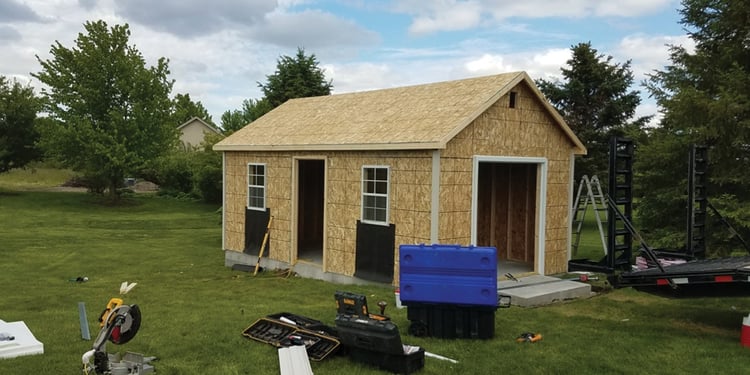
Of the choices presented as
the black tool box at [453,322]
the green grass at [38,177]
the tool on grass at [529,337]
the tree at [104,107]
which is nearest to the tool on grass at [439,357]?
the black tool box at [453,322]

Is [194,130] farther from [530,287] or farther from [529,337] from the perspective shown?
[529,337]

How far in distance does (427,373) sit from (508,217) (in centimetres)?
893

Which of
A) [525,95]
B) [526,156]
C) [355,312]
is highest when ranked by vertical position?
[525,95]

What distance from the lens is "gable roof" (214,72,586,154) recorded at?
11695 mm

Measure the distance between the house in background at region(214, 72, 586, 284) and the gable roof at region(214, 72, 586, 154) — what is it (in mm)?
39

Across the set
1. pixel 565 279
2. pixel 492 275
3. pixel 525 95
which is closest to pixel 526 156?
pixel 525 95

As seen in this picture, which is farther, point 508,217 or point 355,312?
point 508,217

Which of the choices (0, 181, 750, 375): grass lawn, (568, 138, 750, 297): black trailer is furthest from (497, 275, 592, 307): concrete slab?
(568, 138, 750, 297): black trailer

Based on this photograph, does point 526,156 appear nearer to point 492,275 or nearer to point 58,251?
point 492,275

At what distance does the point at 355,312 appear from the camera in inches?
296

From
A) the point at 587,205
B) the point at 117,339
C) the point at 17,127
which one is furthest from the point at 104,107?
the point at 117,339

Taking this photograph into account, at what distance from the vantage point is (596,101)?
1072 inches

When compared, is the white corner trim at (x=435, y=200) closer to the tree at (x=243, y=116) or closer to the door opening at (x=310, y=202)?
the door opening at (x=310, y=202)

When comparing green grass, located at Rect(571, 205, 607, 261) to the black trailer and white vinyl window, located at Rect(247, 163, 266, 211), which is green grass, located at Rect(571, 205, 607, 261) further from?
white vinyl window, located at Rect(247, 163, 266, 211)
